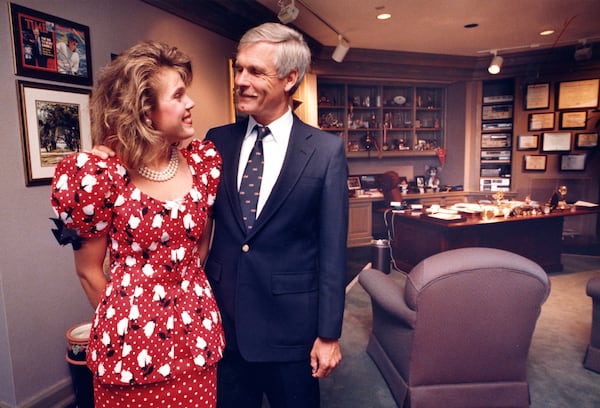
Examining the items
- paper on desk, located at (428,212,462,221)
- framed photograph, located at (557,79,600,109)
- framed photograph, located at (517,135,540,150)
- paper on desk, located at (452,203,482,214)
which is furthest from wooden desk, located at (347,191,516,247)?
paper on desk, located at (428,212,462,221)

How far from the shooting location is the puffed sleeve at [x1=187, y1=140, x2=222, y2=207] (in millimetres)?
1345

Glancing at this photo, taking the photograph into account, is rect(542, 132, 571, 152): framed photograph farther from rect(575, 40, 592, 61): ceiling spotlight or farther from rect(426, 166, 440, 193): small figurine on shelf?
rect(426, 166, 440, 193): small figurine on shelf

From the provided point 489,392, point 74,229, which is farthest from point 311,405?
point 489,392

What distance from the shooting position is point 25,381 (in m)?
2.25

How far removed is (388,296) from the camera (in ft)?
7.59

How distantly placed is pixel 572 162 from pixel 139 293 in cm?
730

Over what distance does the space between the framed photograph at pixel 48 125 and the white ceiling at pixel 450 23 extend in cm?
239

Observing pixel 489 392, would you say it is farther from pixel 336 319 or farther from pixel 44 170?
pixel 44 170

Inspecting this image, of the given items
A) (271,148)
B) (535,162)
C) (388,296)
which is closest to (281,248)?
(271,148)

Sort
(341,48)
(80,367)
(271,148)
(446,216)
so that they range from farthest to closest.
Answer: (341,48)
(446,216)
(80,367)
(271,148)

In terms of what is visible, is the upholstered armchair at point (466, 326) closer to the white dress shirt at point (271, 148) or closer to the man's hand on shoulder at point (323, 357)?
the man's hand on shoulder at point (323, 357)

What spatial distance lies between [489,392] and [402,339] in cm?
53

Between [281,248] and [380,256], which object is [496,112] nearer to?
[380,256]

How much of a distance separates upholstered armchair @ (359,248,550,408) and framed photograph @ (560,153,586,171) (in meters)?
5.55
